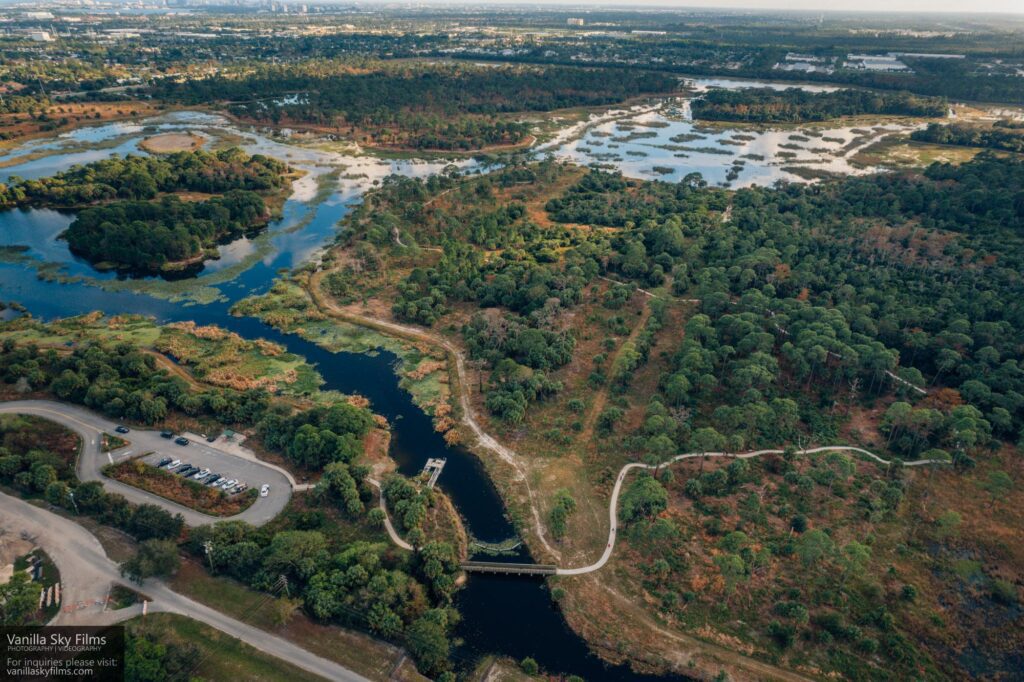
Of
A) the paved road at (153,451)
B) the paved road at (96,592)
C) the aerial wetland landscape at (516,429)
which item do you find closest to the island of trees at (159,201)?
the aerial wetland landscape at (516,429)

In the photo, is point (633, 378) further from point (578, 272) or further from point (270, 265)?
point (270, 265)

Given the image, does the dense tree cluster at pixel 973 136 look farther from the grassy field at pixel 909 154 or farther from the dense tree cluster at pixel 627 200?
the dense tree cluster at pixel 627 200

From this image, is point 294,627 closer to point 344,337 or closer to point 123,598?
point 123,598

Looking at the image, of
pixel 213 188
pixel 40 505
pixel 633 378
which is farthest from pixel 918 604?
pixel 213 188

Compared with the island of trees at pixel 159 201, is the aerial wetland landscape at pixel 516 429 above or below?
below

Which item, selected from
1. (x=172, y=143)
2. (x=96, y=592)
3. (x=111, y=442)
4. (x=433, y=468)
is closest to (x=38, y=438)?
(x=111, y=442)

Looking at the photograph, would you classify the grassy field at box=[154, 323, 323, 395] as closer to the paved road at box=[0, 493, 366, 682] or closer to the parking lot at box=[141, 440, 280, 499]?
the parking lot at box=[141, 440, 280, 499]
